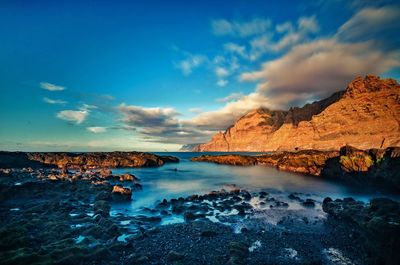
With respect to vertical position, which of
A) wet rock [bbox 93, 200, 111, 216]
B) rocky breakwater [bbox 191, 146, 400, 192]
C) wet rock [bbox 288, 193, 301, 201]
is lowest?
wet rock [bbox 288, 193, 301, 201]

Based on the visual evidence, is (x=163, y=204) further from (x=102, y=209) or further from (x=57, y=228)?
(x=57, y=228)

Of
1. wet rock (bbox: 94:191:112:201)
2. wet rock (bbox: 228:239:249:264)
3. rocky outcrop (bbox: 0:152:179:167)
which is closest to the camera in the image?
wet rock (bbox: 228:239:249:264)

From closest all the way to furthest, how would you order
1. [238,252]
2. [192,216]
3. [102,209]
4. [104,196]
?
1. [238,252]
2. [192,216]
3. [102,209]
4. [104,196]

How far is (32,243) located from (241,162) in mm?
105941

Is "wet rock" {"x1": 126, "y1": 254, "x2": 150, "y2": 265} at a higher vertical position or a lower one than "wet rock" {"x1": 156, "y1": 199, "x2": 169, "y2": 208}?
higher

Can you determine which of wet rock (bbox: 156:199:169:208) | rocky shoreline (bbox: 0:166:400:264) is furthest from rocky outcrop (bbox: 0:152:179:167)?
wet rock (bbox: 156:199:169:208)

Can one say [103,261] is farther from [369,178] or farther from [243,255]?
[369,178]

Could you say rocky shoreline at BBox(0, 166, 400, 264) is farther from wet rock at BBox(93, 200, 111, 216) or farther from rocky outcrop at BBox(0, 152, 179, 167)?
rocky outcrop at BBox(0, 152, 179, 167)

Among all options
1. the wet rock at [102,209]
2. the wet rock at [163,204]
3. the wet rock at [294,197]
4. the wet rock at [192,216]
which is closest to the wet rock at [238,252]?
the wet rock at [192,216]

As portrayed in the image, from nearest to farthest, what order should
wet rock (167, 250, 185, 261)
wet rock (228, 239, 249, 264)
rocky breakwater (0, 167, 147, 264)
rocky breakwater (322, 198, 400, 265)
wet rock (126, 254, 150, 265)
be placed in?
1. rocky breakwater (322, 198, 400, 265)
2. rocky breakwater (0, 167, 147, 264)
3. wet rock (126, 254, 150, 265)
4. wet rock (228, 239, 249, 264)
5. wet rock (167, 250, 185, 261)

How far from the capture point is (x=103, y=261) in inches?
620

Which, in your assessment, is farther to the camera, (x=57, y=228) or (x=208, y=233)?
(x=208, y=233)

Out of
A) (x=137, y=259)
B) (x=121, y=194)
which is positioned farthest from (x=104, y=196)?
(x=137, y=259)

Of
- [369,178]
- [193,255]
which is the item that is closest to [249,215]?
[193,255]
